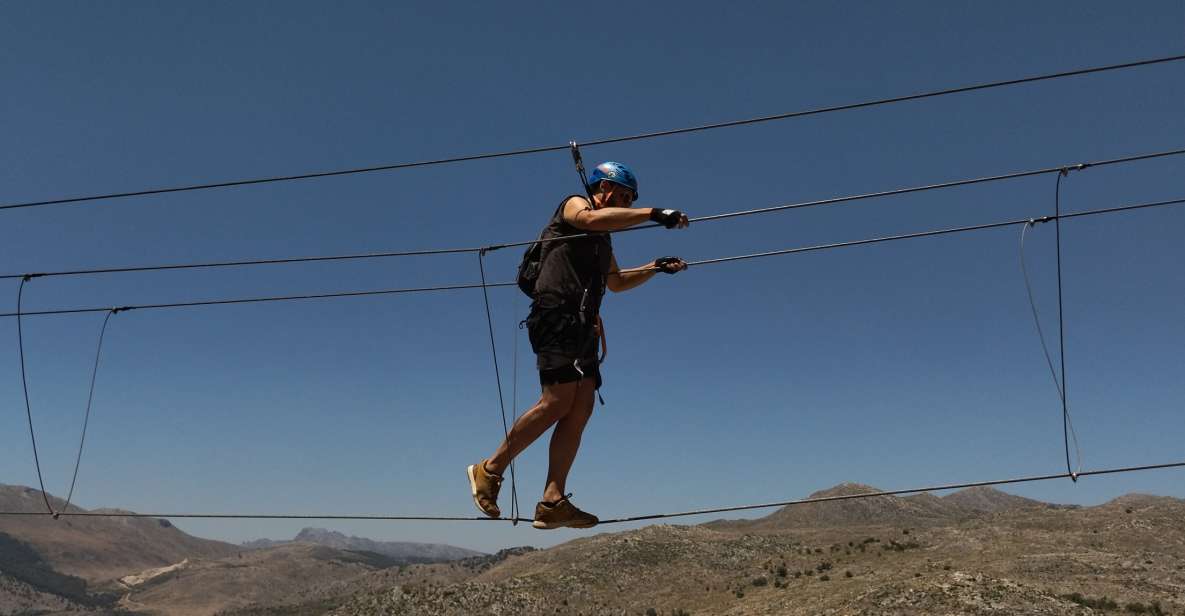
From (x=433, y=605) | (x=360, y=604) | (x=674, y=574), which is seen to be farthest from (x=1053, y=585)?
(x=360, y=604)

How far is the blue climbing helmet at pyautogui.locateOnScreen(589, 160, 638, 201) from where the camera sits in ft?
24.7

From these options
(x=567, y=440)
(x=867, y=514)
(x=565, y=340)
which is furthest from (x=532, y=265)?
(x=867, y=514)

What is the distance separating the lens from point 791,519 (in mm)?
176250

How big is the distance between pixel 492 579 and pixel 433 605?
25.8 metres

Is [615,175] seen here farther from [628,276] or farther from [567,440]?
[567,440]

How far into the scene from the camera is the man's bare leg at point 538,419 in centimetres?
743

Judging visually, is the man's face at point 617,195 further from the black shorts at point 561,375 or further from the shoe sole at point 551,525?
the shoe sole at point 551,525

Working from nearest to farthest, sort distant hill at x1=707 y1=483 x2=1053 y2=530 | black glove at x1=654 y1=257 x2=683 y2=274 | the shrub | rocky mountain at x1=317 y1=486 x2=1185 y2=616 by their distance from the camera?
black glove at x1=654 y1=257 x2=683 y2=274
the shrub
rocky mountain at x1=317 y1=486 x2=1185 y2=616
distant hill at x1=707 y1=483 x2=1053 y2=530

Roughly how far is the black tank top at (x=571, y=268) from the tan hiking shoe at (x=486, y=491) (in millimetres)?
1801

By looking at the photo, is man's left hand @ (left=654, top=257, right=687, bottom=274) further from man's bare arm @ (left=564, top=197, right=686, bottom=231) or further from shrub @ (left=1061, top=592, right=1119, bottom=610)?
shrub @ (left=1061, top=592, right=1119, bottom=610)

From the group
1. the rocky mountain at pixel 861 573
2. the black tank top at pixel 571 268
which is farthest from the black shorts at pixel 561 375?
the rocky mountain at pixel 861 573

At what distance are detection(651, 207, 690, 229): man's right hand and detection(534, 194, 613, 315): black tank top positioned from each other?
Answer: 86cm

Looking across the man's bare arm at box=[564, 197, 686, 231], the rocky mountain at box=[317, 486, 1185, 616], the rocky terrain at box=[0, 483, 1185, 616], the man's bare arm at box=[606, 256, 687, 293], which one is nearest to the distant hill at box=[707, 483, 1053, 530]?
the rocky terrain at box=[0, 483, 1185, 616]

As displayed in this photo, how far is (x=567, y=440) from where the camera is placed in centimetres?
768
